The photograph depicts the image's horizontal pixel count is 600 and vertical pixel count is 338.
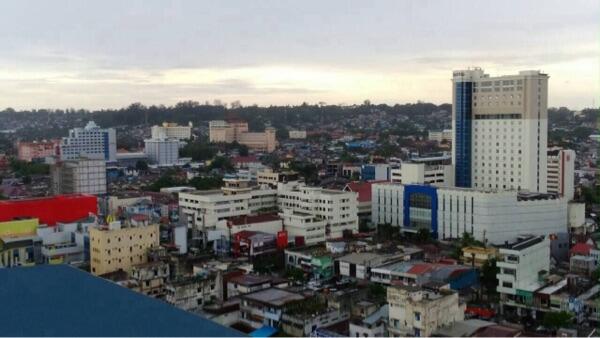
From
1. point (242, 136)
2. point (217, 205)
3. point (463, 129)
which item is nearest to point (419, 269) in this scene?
point (217, 205)

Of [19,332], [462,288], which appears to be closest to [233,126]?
[462,288]

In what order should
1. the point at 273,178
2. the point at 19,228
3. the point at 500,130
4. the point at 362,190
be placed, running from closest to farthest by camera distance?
the point at 19,228
the point at 500,130
the point at 362,190
the point at 273,178

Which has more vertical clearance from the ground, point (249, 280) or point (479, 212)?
point (479, 212)

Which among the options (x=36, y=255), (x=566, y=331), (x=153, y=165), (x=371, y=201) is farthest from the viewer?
(x=153, y=165)

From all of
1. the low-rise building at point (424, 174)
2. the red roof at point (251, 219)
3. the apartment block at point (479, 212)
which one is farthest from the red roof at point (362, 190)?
the red roof at point (251, 219)

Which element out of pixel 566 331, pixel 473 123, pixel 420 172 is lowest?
pixel 566 331

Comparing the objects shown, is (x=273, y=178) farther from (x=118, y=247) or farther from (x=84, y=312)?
(x=84, y=312)

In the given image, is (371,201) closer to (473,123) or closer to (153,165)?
(473,123)
